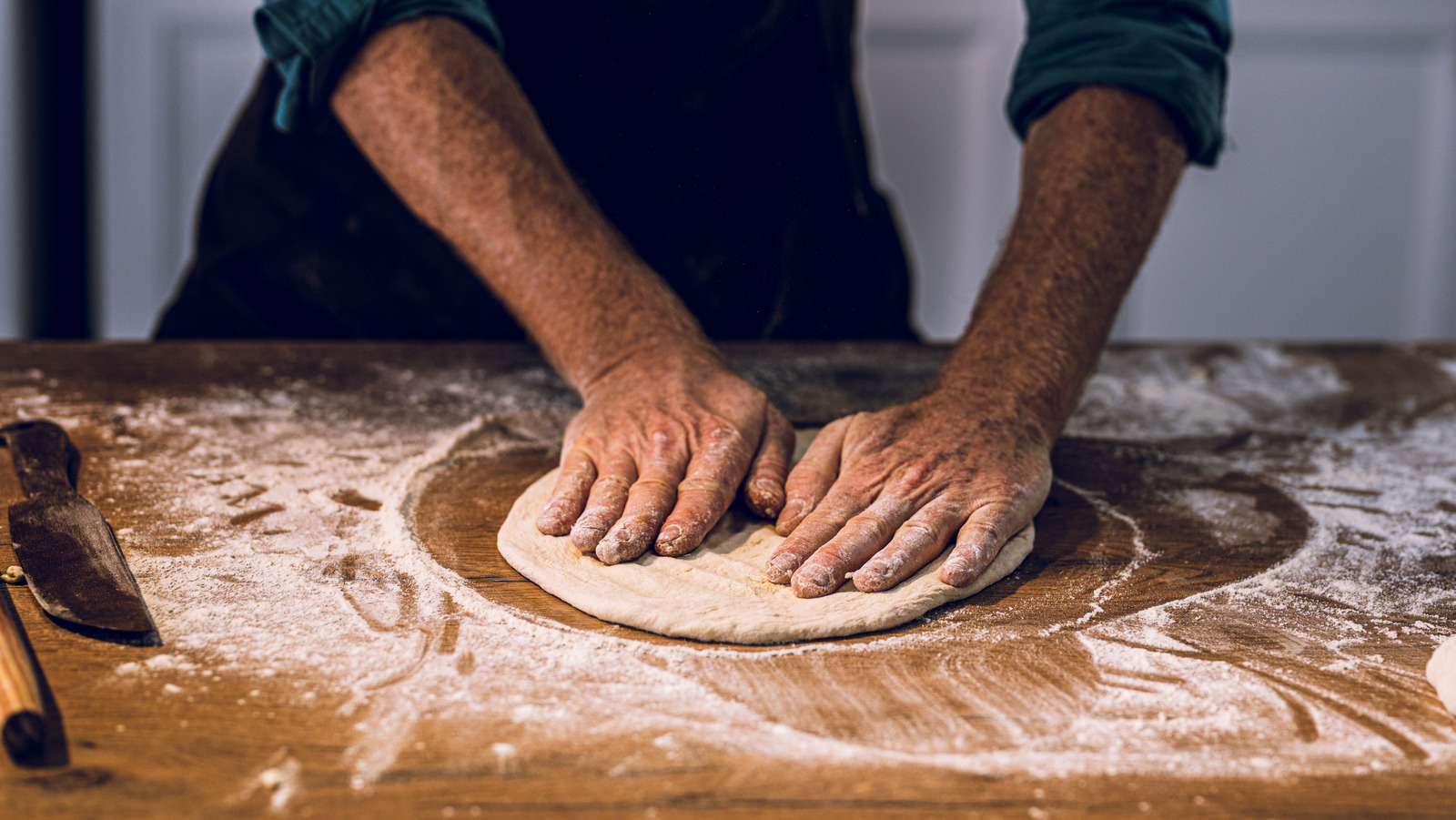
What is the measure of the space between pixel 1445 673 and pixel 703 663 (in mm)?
472

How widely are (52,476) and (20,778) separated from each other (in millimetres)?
499

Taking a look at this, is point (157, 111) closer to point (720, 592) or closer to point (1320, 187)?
point (720, 592)

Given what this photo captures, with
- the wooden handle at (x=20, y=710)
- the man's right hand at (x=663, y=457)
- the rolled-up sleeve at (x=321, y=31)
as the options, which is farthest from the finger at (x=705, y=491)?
the rolled-up sleeve at (x=321, y=31)

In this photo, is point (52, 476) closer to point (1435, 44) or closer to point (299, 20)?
point (299, 20)

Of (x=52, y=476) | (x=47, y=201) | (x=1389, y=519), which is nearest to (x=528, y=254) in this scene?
(x=52, y=476)

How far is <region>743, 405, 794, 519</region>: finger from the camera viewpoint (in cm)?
90

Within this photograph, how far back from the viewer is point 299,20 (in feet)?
3.66

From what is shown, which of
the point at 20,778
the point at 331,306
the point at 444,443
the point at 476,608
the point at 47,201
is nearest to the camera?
the point at 20,778

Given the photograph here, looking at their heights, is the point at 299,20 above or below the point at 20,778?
above

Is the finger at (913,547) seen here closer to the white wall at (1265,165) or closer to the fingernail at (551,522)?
the fingernail at (551,522)

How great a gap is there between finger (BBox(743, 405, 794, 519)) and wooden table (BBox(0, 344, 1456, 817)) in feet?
0.67

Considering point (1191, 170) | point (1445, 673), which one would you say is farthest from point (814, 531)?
point (1191, 170)

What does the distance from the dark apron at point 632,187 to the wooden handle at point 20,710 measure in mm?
986

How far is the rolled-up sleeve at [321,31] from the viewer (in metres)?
1.12
